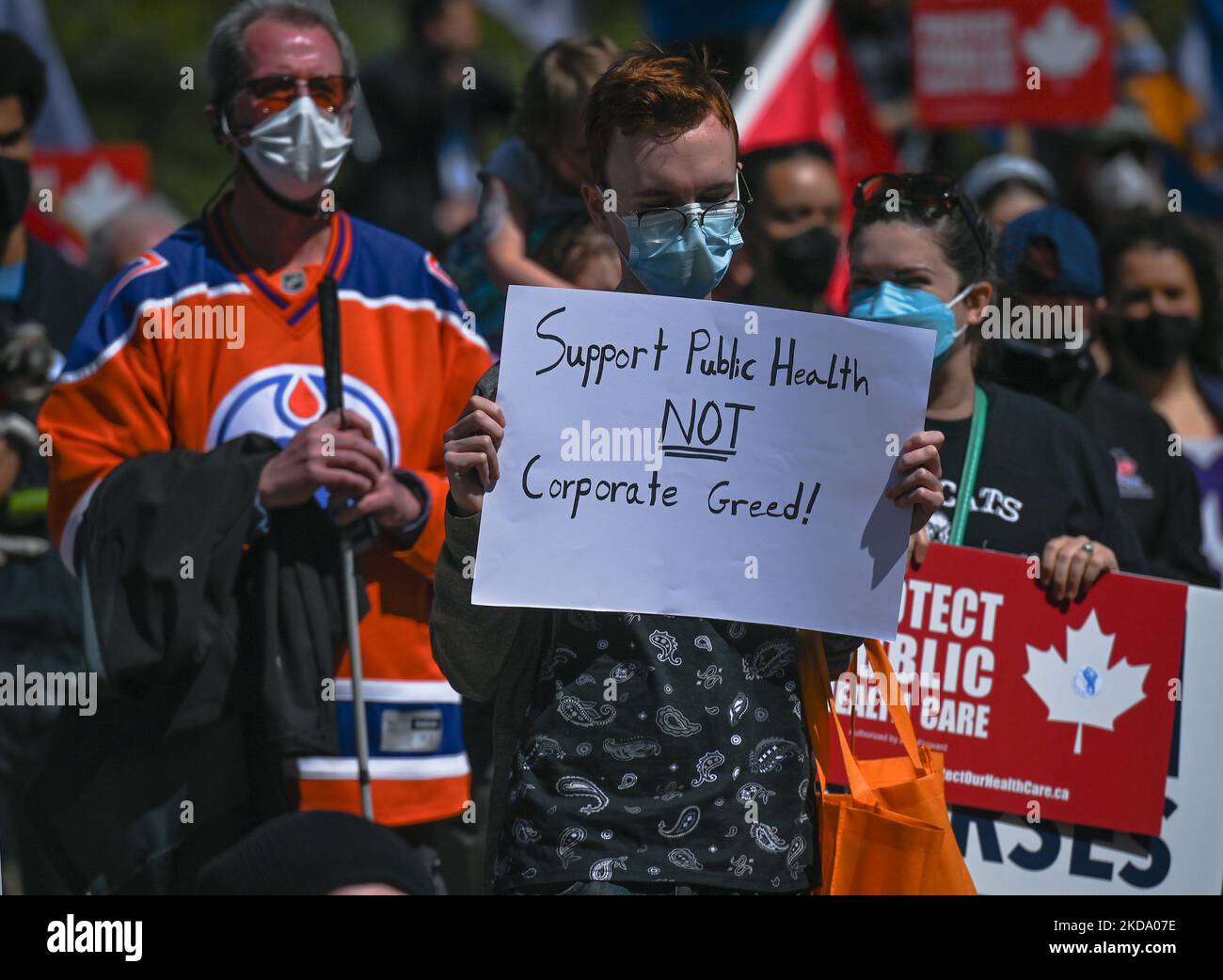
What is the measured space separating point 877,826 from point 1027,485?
118 cm

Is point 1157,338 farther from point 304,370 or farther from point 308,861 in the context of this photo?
point 308,861

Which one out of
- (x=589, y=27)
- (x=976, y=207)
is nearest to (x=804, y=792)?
(x=976, y=207)

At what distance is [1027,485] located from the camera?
12.7 feet

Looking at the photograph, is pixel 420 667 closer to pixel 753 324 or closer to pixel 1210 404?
pixel 753 324

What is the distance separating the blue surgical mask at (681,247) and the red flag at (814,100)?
4358 millimetres

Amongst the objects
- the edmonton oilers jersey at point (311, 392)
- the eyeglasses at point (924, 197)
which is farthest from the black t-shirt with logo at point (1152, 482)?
the edmonton oilers jersey at point (311, 392)

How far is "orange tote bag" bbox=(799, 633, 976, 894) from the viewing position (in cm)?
291

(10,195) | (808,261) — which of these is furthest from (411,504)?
(10,195)

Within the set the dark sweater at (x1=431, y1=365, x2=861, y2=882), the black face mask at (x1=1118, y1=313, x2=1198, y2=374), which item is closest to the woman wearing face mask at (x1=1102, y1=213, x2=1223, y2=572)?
the black face mask at (x1=1118, y1=313, x2=1198, y2=374)

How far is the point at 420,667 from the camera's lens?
410 cm

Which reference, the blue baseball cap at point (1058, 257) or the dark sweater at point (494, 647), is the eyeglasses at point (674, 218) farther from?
the blue baseball cap at point (1058, 257)

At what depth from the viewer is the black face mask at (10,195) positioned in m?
5.48

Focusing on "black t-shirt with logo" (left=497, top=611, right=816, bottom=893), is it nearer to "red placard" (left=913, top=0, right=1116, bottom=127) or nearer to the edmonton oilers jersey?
the edmonton oilers jersey

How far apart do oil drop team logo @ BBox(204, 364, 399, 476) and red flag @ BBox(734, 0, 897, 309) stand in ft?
11.8
